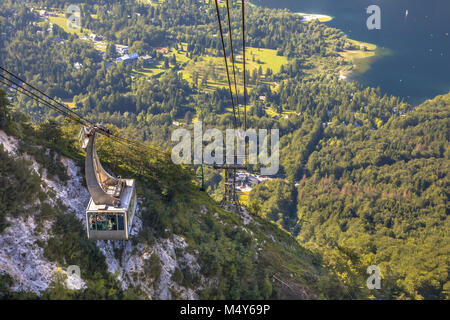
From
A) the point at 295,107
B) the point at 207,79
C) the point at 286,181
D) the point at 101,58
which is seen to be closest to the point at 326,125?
the point at 295,107

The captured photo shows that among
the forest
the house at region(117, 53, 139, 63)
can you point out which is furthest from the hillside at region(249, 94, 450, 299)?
the house at region(117, 53, 139, 63)

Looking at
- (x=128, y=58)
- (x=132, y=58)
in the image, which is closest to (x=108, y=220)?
(x=128, y=58)

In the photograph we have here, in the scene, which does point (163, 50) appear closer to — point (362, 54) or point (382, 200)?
point (362, 54)

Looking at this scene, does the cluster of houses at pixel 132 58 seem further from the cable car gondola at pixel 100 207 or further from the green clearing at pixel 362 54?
the cable car gondola at pixel 100 207

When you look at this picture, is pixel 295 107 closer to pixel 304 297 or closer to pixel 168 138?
pixel 168 138

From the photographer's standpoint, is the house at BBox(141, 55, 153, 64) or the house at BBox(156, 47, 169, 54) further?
the house at BBox(156, 47, 169, 54)

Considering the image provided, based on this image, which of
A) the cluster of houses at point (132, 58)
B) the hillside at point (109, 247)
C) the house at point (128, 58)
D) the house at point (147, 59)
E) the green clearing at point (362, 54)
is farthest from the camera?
the green clearing at point (362, 54)

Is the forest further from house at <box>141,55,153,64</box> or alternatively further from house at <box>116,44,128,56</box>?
house at <box>141,55,153,64</box>

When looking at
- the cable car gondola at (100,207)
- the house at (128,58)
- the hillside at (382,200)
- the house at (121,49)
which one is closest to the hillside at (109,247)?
the cable car gondola at (100,207)
